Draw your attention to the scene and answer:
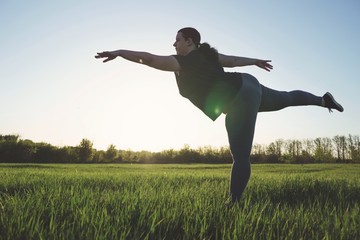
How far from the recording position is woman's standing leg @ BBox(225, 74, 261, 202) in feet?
12.7

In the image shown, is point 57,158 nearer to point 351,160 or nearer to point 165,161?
point 165,161

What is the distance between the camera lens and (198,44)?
13.5ft

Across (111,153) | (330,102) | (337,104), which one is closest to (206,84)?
(330,102)

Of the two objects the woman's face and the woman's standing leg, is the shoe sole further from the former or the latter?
the woman's face

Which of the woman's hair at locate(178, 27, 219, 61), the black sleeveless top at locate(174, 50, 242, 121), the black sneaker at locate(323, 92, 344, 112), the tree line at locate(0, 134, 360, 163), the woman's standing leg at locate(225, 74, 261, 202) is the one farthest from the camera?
the tree line at locate(0, 134, 360, 163)

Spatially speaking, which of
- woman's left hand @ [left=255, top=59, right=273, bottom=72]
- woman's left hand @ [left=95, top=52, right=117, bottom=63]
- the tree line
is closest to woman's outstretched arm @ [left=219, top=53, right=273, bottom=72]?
woman's left hand @ [left=255, top=59, right=273, bottom=72]

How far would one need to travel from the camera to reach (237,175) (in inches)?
153

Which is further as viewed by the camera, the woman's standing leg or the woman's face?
the woman's face

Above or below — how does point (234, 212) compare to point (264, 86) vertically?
below

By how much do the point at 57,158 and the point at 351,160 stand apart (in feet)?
177

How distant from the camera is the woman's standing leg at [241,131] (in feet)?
12.7

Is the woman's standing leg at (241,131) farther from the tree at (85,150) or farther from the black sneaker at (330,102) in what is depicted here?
the tree at (85,150)

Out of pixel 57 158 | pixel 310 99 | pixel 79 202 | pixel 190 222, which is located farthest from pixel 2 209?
pixel 57 158

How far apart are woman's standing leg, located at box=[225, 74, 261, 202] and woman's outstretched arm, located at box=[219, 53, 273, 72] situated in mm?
616
